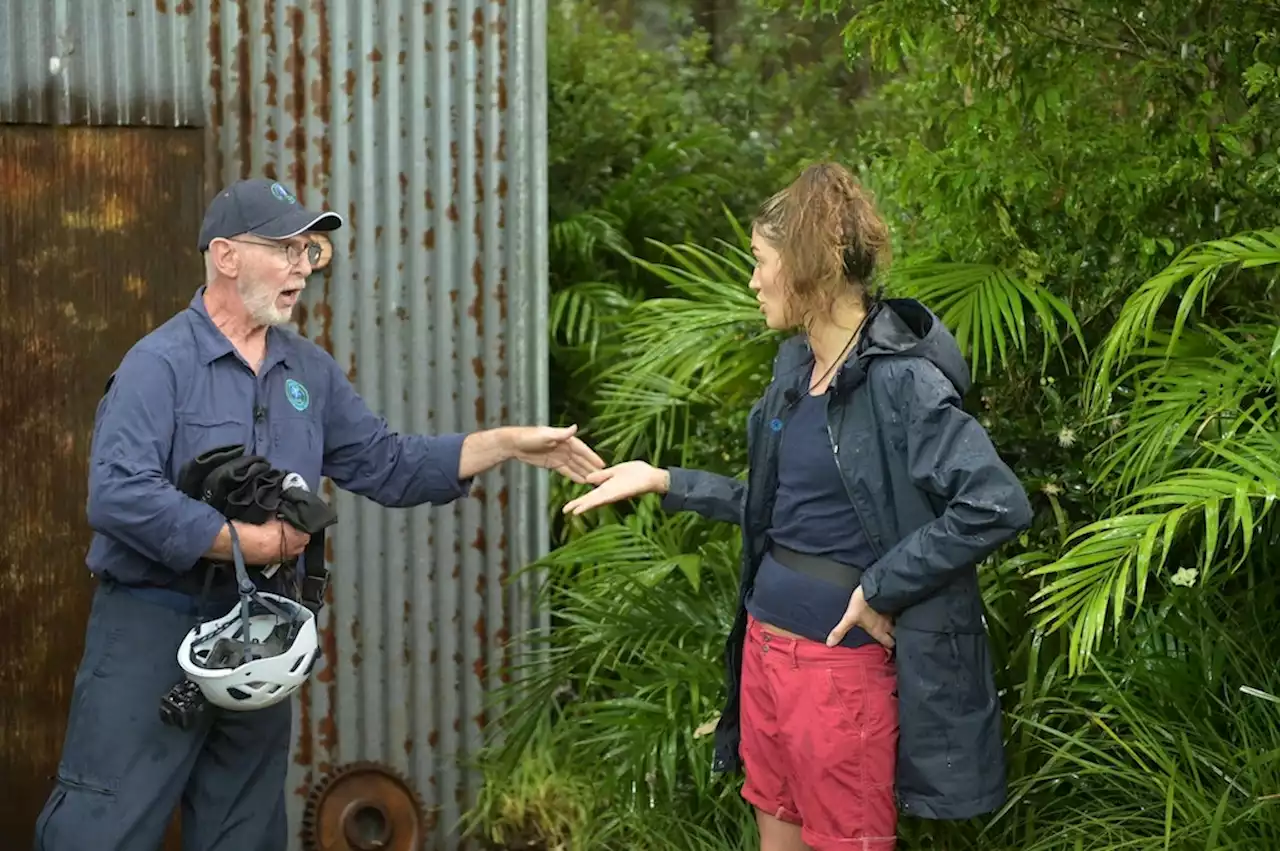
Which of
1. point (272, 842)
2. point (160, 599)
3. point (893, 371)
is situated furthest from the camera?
point (272, 842)

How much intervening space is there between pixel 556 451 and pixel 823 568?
3.25ft

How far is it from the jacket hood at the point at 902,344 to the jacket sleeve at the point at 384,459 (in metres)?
1.07

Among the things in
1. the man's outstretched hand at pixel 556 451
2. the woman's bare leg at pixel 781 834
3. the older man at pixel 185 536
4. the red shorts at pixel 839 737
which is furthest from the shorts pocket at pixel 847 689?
the older man at pixel 185 536

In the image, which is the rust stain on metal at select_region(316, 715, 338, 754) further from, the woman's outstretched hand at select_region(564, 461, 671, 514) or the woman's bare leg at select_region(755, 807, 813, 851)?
the woman's bare leg at select_region(755, 807, 813, 851)

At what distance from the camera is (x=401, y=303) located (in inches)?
200

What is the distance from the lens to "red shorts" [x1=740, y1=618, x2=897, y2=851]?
131 inches

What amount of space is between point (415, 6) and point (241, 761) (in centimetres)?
249

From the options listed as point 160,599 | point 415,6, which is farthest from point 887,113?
point 160,599

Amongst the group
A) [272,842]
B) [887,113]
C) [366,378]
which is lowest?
[272,842]

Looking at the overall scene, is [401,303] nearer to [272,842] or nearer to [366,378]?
[366,378]

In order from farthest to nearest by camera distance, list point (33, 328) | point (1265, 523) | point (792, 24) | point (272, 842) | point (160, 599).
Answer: point (792, 24)
point (33, 328)
point (1265, 523)
point (272, 842)
point (160, 599)

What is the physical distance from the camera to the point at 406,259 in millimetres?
A: 5066

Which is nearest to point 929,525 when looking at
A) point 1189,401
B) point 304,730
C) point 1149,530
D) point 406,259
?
point 1149,530

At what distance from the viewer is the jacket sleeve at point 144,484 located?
3.36m
